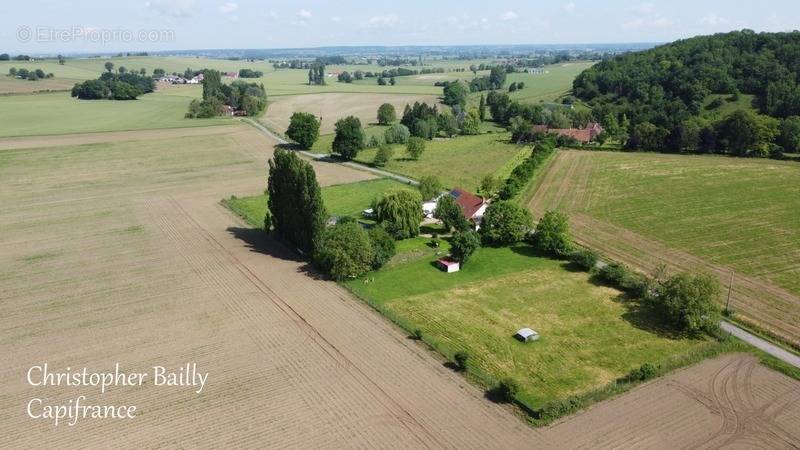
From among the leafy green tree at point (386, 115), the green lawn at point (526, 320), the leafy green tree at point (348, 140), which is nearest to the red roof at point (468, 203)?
the green lawn at point (526, 320)

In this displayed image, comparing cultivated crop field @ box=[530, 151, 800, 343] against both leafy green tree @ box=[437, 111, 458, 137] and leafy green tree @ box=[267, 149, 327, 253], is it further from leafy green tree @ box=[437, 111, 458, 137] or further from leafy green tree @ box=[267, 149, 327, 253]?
leafy green tree @ box=[437, 111, 458, 137]

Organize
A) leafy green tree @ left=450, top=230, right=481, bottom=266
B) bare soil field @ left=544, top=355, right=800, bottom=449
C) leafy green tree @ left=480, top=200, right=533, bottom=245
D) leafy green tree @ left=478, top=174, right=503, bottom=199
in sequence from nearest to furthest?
1. bare soil field @ left=544, top=355, right=800, bottom=449
2. leafy green tree @ left=450, top=230, right=481, bottom=266
3. leafy green tree @ left=480, top=200, right=533, bottom=245
4. leafy green tree @ left=478, top=174, right=503, bottom=199

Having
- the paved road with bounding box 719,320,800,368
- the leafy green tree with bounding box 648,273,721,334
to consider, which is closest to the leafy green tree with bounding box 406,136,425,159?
the leafy green tree with bounding box 648,273,721,334

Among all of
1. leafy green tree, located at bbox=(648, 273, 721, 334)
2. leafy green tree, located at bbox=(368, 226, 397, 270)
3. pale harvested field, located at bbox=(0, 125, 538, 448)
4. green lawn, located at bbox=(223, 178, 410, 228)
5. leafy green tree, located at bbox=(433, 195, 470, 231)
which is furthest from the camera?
green lawn, located at bbox=(223, 178, 410, 228)

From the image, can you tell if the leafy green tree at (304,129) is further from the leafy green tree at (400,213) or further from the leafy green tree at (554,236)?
the leafy green tree at (554,236)

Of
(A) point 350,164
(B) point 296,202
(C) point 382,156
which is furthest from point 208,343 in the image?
(A) point 350,164

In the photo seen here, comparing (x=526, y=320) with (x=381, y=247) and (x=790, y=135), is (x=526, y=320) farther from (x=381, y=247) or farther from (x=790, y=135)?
(x=790, y=135)
